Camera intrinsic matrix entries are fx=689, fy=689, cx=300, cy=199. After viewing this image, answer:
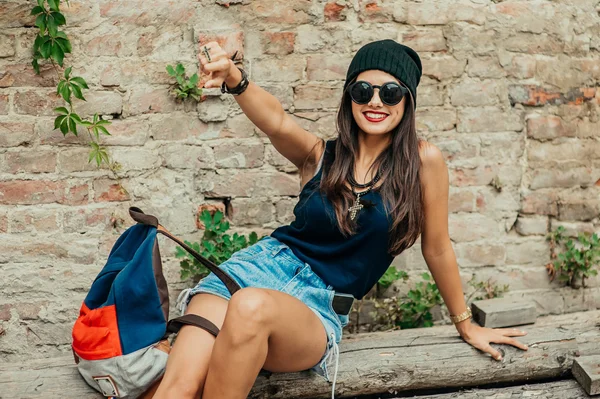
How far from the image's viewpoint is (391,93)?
7.93 ft

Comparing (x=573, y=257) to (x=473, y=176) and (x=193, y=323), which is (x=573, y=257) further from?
(x=193, y=323)

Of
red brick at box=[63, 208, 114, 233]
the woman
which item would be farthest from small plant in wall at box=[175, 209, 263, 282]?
the woman

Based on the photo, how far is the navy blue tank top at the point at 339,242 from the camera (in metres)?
2.48

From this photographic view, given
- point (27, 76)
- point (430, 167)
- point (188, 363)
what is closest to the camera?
point (188, 363)

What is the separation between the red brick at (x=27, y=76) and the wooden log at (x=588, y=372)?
2412 mm

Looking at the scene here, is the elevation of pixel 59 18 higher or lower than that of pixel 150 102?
higher

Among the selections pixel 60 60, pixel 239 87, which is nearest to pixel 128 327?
pixel 239 87

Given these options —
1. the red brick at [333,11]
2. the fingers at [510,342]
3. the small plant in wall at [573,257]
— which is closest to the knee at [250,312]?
the fingers at [510,342]

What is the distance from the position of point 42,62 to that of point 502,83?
6.91 feet

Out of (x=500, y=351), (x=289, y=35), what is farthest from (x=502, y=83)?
(x=500, y=351)

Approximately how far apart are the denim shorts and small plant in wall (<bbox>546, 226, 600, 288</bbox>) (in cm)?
143

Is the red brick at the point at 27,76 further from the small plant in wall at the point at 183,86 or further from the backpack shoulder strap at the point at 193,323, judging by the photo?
the backpack shoulder strap at the point at 193,323

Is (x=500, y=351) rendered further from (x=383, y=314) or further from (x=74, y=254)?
(x=74, y=254)

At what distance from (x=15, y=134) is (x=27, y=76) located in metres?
0.25
